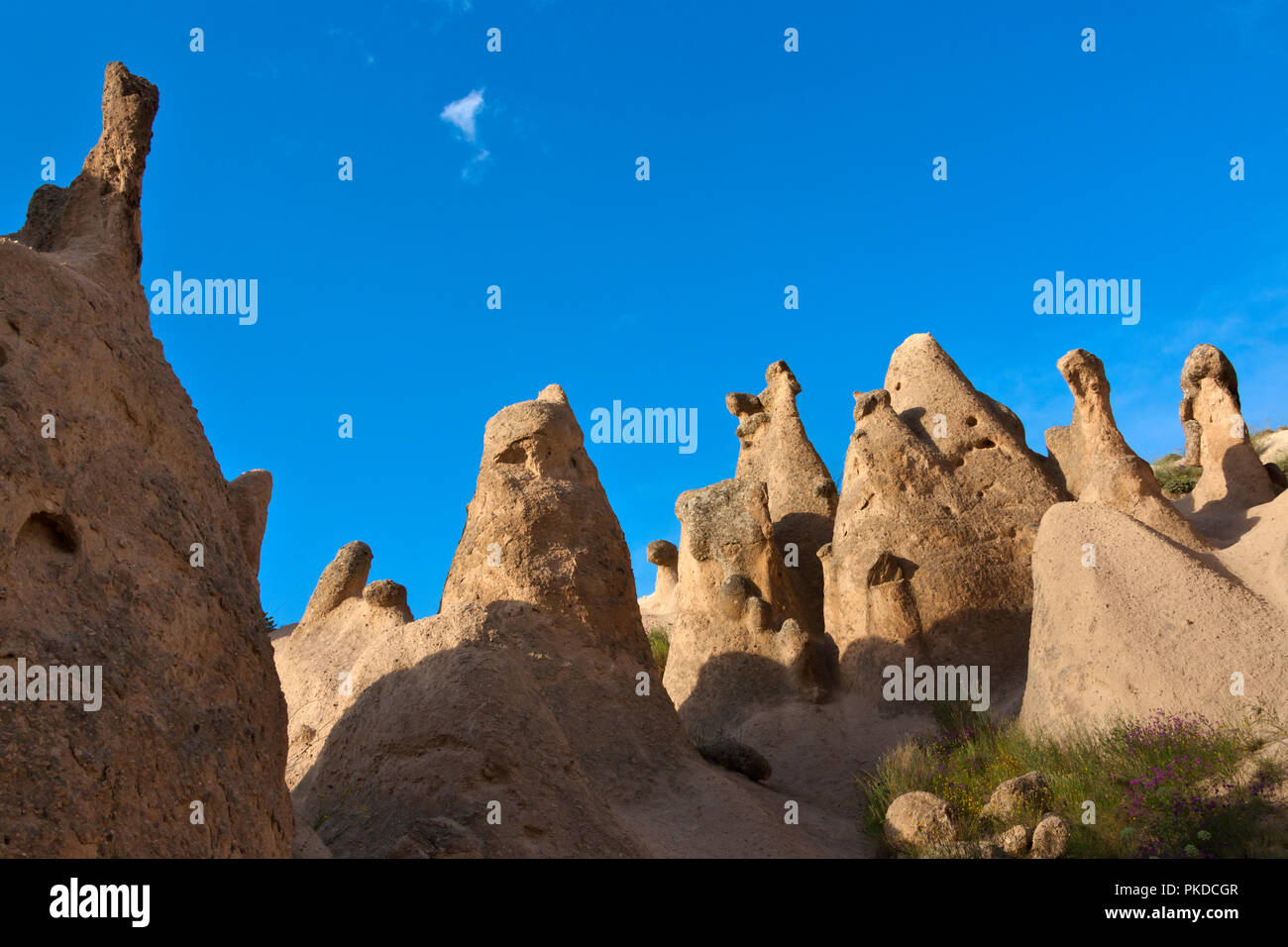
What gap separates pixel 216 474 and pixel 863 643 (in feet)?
31.3

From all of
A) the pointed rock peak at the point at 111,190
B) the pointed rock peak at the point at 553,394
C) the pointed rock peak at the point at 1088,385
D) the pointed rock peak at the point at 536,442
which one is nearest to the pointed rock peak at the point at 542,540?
the pointed rock peak at the point at 536,442

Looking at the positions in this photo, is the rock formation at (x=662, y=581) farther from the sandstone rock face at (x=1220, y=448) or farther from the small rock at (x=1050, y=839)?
the small rock at (x=1050, y=839)

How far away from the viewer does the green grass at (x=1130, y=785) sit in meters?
8.04

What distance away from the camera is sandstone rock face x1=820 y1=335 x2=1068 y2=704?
1337 centimetres

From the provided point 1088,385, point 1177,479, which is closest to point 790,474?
point 1088,385

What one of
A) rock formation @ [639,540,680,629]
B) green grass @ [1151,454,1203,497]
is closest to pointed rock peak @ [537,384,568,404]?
rock formation @ [639,540,680,629]

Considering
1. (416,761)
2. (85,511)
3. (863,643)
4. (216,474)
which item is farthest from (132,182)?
(863,643)

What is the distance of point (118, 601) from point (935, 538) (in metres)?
11.0

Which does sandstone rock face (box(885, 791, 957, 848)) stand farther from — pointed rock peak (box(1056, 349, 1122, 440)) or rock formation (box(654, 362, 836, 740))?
pointed rock peak (box(1056, 349, 1122, 440))

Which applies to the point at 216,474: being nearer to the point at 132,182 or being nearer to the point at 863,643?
the point at 132,182

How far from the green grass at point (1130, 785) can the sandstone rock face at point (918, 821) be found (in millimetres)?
162

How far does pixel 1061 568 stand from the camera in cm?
1072

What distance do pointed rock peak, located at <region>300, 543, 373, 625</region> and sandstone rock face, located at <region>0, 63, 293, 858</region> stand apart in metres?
10.0

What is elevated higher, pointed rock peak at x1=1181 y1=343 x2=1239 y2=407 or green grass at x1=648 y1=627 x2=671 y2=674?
pointed rock peak at x1=1181 y1=343 x2=1239 y2=407
